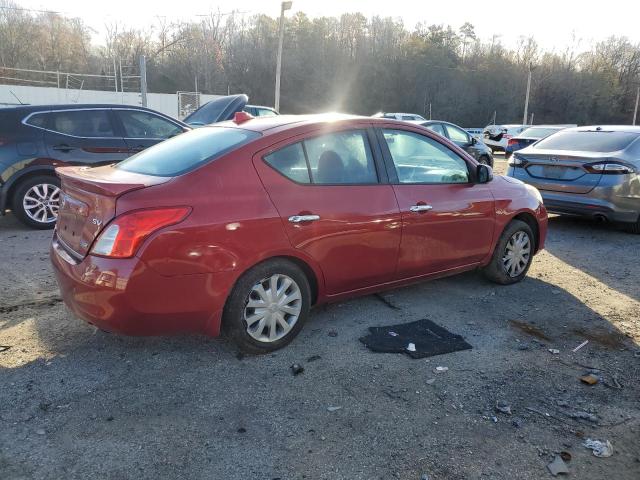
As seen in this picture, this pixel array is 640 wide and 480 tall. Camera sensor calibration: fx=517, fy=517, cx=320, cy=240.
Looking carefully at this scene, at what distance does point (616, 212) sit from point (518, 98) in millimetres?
70132

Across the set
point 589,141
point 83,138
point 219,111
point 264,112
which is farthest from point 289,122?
point 264,112

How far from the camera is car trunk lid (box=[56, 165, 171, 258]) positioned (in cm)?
304

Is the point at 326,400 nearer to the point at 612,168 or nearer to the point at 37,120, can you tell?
the point at 612,168

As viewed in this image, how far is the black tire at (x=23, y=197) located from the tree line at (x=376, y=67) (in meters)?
44.0

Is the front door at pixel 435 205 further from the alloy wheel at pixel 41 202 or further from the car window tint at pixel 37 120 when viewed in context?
the car window tint at pixel 37 120

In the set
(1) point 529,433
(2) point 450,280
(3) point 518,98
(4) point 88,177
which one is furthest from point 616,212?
(3) point 518,98

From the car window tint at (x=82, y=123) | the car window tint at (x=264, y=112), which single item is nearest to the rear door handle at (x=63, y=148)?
the car window tint at (x=82, y=123)

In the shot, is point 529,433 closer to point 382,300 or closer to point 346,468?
point 346,468

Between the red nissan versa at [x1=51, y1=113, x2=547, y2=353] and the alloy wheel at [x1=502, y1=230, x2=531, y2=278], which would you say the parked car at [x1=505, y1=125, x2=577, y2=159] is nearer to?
the alloy wheel at [x1=502, y1=230, x2=531, y2=278]

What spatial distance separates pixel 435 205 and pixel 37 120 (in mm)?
5623

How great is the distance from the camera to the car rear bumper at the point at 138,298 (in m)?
2.95

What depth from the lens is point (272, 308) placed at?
3477 millimetres

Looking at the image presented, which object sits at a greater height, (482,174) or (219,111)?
(219,111)

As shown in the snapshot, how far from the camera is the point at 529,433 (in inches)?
109
